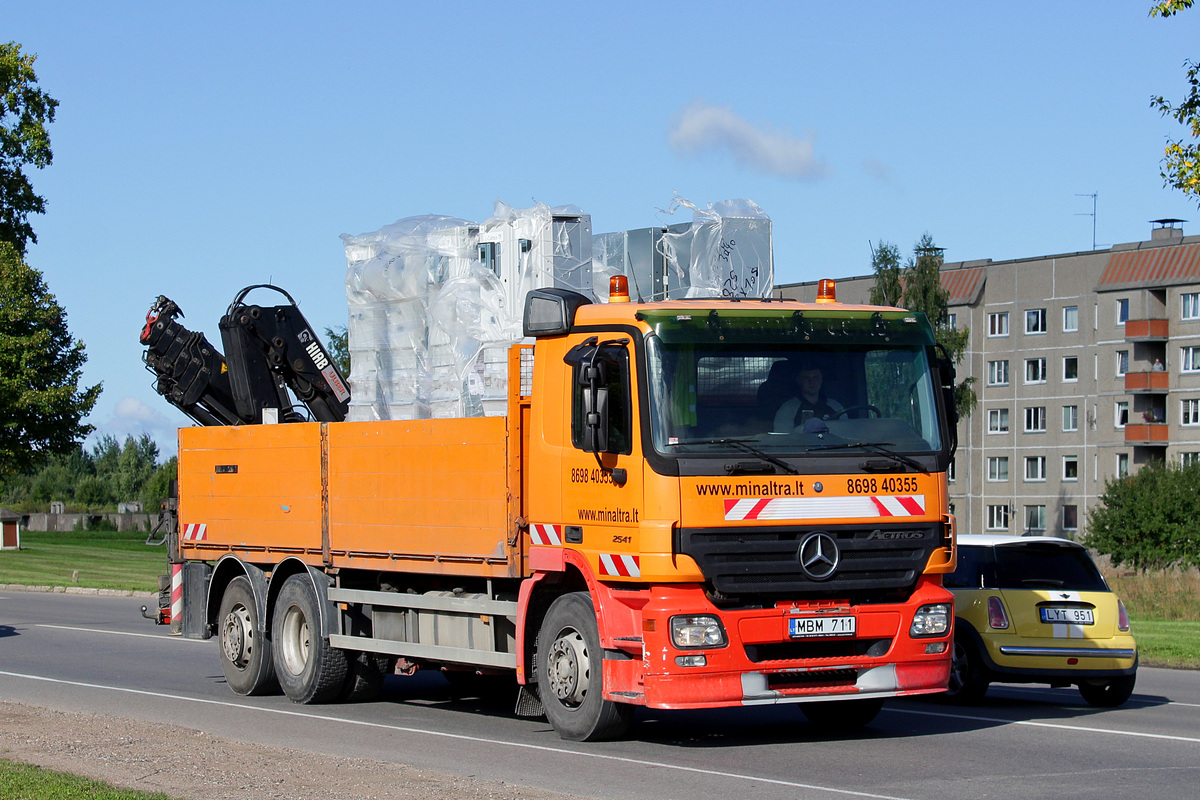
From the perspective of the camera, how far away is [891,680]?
10.1 m

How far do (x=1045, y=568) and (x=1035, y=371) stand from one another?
70389 millimetres

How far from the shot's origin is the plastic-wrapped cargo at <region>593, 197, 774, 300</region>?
12531mm

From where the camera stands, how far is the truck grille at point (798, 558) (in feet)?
31.3

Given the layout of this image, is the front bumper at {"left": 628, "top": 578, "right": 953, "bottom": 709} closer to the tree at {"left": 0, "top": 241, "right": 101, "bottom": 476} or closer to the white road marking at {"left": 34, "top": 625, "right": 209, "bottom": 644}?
the white road marking at {"left": 34, "top": 625, "right": 209, "bottom": 644}

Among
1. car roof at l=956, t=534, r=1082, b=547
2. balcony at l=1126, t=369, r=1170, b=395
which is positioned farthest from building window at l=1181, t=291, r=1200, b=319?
car roof at l=956, t=534, r=1082, b=547

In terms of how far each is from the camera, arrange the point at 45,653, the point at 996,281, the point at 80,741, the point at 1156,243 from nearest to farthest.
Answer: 1. the point at 80,741
2. the point at 45,653
3. the point at 1156,243
4. the point at 996,281

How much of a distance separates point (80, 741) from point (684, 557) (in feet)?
14.3

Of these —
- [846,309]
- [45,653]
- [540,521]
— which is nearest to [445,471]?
[540,521]

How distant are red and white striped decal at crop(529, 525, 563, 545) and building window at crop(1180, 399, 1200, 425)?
232 ft

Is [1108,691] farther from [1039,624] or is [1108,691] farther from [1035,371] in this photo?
[1035,371]

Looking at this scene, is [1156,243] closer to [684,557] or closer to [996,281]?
[996,281]

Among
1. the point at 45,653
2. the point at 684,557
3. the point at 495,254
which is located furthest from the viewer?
the point at 45,653

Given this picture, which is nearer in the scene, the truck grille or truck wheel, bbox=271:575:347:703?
the truck grille

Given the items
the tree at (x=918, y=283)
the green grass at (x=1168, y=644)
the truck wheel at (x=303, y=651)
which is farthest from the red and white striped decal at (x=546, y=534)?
the tree at (x=918, y=283)
